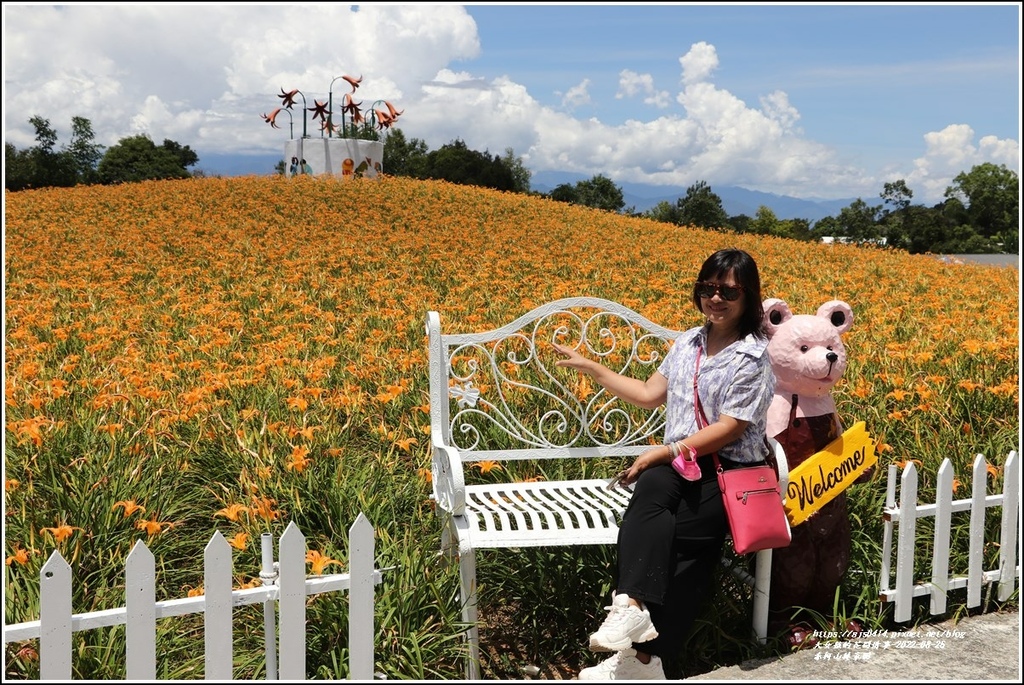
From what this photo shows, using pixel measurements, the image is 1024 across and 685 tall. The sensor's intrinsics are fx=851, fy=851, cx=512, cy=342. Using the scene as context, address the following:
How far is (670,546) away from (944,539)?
1.12 meters

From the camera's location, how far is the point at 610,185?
54000 millimetres

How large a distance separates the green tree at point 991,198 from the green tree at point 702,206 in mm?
14099

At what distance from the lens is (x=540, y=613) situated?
2904 millimetres

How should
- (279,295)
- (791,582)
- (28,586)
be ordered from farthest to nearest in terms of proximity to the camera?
1. (279,295)
2. (791,582)
3. (28,586)

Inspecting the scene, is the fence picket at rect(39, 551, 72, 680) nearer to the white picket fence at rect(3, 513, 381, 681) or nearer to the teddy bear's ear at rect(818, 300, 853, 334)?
the white picket fence at rect(3, 513, 381, 681)

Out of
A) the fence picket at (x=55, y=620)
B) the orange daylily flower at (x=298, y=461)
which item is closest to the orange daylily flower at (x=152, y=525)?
the orange daylily flower at (x=298, y=461)

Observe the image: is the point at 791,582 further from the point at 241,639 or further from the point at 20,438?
the point at 20,438

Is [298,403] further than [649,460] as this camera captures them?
Yes

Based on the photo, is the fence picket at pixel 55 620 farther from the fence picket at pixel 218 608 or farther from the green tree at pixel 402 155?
the green tree at pixel 402 155

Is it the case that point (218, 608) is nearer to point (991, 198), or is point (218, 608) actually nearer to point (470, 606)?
point (470, 606)

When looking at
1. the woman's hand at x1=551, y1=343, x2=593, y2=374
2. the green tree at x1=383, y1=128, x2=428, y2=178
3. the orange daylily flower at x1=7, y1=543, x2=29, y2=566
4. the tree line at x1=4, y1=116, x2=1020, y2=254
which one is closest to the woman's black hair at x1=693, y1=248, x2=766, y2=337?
the woman's hand at x1=551, y1=343, x2=593, y2=374

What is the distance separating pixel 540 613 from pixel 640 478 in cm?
66

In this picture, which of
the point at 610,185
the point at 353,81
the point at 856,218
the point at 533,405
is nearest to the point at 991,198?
the point at 856,218

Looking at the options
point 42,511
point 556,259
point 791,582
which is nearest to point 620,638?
point 791,582
